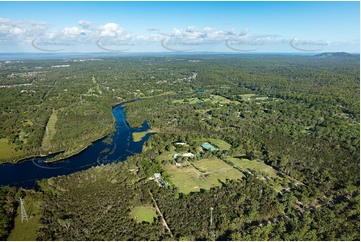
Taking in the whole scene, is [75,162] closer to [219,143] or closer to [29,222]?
[29,222]

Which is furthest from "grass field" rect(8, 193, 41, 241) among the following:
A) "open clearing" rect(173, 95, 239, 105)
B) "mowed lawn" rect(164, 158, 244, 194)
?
"open clearing" rect(173, 95, 239, 105)

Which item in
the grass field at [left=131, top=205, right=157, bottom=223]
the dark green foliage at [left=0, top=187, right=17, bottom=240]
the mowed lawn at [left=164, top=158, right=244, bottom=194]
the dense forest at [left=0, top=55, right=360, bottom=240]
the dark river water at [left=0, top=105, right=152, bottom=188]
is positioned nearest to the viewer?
the dark green foliage at [left=0, top=187, right=17, bottom=240]

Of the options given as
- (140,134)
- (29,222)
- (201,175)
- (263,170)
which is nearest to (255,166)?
(263,170)

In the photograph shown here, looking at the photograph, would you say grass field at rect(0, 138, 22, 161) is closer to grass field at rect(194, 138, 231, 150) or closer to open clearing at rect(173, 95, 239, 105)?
grass field at rect(194, 138, 231, 150)

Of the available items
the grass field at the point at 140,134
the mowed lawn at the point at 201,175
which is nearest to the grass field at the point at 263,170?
the mowed lawn at the point at 201,175

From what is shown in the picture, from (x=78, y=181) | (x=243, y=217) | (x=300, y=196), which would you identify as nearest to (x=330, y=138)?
(x=300, y=196)

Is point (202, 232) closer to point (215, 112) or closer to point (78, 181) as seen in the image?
point (78, 181)
